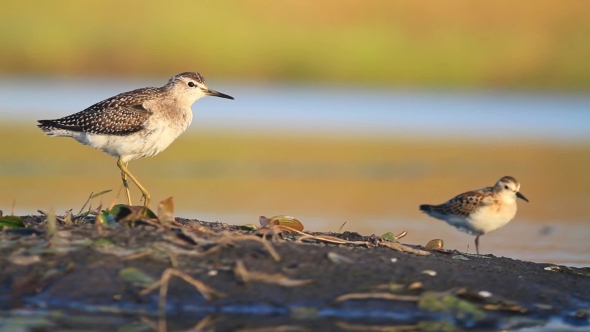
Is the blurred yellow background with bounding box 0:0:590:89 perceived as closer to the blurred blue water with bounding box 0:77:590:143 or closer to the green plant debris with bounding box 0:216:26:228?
the blurred blue water with bounding box 0:77:590:143

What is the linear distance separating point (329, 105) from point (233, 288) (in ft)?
68.3

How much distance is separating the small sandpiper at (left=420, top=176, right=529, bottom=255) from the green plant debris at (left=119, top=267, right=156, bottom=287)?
468 cm

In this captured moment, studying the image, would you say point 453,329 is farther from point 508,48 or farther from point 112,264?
point 508,48

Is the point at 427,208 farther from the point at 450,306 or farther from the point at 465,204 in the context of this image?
the point at 450,306

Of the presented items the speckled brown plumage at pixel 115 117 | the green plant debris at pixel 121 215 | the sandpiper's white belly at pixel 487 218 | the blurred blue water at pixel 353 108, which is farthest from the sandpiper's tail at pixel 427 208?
the blurred blue water at pixel 353 108

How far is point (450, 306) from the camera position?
7.30 metres

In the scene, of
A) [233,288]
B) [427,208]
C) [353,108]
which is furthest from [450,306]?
[353,108]

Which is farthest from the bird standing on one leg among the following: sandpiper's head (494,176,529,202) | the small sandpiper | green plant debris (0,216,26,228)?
sandpiper's head (494,176,529,202)

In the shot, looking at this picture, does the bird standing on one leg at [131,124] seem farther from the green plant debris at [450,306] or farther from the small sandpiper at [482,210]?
the green plant debris at [450,306]

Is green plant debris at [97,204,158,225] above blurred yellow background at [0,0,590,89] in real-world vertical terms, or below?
below

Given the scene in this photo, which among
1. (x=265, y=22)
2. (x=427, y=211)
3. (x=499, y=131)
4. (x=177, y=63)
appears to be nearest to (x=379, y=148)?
(x=499, y=131)

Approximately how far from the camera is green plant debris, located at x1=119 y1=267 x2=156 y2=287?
7223 mm

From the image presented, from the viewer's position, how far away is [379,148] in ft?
66.4

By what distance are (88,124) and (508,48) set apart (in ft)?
80.9
